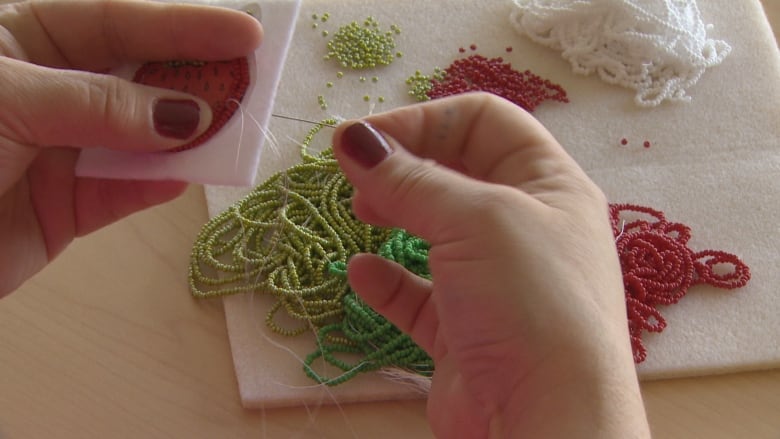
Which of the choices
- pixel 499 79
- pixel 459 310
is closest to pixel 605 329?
pixel 459 310

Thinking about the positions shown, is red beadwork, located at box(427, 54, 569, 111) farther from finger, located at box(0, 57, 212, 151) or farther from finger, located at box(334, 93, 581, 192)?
finger, located at box(0, 57, 212, 151)

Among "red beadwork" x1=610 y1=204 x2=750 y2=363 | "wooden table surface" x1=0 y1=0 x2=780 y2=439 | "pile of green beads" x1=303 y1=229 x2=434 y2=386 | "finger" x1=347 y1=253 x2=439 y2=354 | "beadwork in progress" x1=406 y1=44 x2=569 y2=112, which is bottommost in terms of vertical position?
"wooden table surface" x1=0 y1=0 x2=780 y2=439

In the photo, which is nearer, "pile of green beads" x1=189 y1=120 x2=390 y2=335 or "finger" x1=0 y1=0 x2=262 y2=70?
"finger" x1=0 y1=0 x2=262 y2=70

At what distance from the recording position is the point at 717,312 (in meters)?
0.98

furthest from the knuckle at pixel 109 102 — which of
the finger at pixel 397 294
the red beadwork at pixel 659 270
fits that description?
the red beadwork at pixel 659 270

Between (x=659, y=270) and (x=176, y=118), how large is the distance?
0.66 m

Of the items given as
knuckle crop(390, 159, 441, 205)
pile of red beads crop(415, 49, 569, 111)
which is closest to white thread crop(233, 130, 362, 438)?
knuckle crop(390, 159, 441, 205)

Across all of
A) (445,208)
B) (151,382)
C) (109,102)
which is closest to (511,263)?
(445,208)

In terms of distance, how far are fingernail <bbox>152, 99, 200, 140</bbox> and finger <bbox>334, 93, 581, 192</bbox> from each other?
16 centimetres

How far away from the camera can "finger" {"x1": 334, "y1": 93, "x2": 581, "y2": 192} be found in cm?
74

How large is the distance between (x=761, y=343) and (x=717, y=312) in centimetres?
6

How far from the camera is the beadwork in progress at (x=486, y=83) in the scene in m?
1.18

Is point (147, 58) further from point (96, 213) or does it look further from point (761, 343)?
point (761, 343)

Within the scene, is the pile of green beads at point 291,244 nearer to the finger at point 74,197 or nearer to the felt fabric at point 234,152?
the finger at point 74,197
